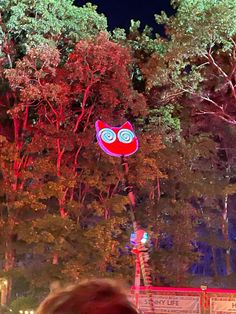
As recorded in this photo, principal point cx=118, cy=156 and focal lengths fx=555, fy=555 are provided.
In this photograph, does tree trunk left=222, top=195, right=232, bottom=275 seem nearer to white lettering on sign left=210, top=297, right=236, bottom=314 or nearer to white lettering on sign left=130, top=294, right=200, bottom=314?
white lettering on sign left=130, top=294, right=200, bottom=314

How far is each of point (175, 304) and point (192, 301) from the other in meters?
0.27

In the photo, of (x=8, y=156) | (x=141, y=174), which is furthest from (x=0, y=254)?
(x=141, y=174)

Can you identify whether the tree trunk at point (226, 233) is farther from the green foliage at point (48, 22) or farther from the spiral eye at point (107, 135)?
the spiral eye at point (107, 135)

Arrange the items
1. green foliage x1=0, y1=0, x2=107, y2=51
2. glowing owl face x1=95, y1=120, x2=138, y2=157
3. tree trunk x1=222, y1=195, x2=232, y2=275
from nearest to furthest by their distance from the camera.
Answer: glowing owl face x1=95, y1=120, x2=138, y2=157 → green foliage x1=0, y1=0, x2=107, y2=51 → tree trunk x1=222, y1=195, x2=232, y2=275

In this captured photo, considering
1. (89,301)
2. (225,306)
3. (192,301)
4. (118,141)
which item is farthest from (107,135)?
(89,301)

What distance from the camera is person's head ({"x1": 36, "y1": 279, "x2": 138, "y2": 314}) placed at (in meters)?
0.75

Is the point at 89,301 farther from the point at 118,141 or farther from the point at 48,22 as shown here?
the point at 48,22

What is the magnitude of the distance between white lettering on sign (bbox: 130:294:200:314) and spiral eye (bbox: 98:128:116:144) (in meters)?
2.60

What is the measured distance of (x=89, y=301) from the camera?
754mm

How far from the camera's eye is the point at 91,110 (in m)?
11.7

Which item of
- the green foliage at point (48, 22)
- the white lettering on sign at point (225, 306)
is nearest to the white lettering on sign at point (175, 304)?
the white lettering on sign at point (225, 306)

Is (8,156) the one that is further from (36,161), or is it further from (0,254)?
(0,254)

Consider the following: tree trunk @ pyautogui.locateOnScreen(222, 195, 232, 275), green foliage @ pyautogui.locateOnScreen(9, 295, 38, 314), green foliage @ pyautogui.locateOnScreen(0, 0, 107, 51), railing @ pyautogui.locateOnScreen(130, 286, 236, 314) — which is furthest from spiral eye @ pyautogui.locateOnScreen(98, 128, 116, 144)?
tree trunk @ pyautogui.locateOnScreen(222, 195, 232, 275)

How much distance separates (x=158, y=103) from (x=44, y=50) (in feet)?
10.6
